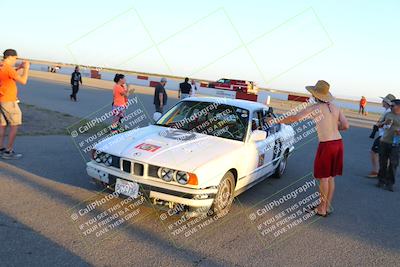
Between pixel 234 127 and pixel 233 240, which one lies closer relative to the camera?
pixel 233 240

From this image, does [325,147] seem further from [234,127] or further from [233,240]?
[233,240]

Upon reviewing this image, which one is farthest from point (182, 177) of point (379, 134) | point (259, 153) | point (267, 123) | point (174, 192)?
point (379, 134)

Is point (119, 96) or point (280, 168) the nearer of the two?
point (280, 168)

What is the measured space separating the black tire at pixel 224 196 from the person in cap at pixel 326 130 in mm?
1086

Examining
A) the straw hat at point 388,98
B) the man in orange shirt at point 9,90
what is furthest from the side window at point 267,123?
the man in orange shirt at point 9,90

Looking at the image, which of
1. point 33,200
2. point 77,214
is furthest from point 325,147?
point 33,200

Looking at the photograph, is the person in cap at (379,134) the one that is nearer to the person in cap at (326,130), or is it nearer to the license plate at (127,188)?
the person in cap at (326,130)

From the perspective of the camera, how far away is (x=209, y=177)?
4438 millimetres

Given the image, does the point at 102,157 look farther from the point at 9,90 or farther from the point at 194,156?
the point at 9,90

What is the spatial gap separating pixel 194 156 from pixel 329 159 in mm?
1938

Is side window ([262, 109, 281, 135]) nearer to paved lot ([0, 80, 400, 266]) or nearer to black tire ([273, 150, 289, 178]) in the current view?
black tire ([273, 150, 289, 178])

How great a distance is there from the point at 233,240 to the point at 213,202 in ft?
1.70

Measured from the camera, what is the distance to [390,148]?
23.7 feet

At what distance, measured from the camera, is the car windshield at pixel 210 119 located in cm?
573
